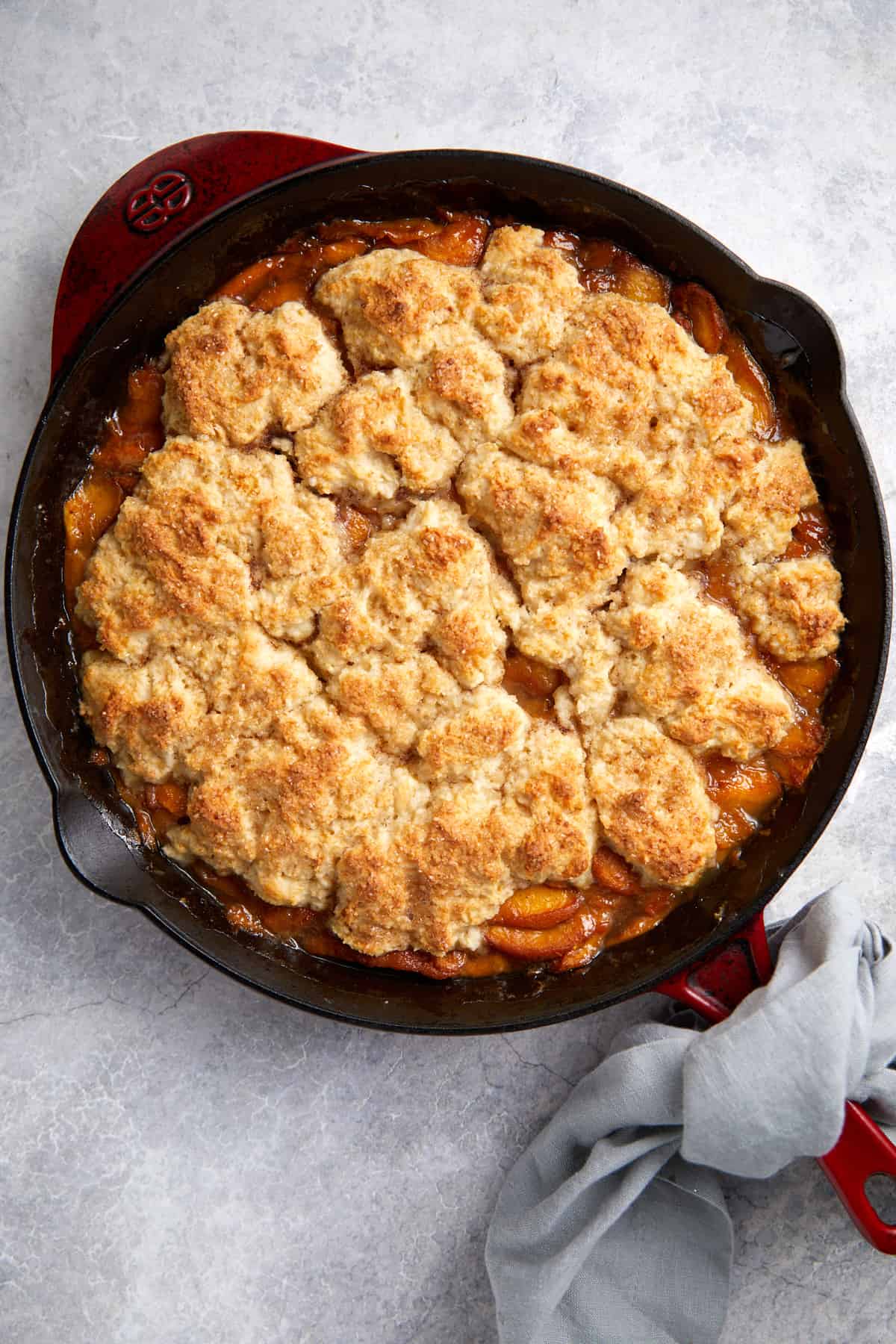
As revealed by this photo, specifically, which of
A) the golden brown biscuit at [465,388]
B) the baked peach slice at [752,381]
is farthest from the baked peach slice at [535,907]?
the baked peach slice at [752,381]

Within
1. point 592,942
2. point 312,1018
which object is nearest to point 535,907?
point 592,942

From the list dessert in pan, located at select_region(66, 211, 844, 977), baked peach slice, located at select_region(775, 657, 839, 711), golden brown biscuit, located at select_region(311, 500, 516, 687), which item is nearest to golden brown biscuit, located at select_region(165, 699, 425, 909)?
dessert in pan, located at select_region(66, 211, 844, 977)

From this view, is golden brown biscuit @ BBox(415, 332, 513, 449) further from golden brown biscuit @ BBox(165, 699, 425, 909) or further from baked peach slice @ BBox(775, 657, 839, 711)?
baked peach slice @ BBox(775, 657, 839, 711)

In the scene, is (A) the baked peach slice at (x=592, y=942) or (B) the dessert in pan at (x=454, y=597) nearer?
(B) the dessert in pan at (x=454, y=597)

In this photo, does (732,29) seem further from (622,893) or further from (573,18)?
(622,893)

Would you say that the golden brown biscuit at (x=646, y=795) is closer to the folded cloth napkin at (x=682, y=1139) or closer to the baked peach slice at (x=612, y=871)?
the baked peach slice at (x=612, y=871)

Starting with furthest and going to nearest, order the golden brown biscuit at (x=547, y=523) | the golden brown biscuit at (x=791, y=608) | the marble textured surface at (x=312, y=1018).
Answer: the marble textured surface at (x=312, y=1018)
the golden brown biscuit at (x=791, y=608)
the golden brown biscuit at (x=547, y=523)

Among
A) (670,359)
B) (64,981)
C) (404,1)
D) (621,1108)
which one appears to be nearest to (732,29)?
(404,1)
